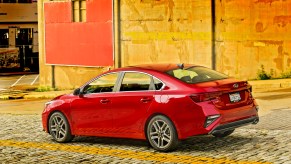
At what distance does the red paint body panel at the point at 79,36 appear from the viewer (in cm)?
3092

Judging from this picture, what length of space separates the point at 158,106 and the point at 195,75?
93cm

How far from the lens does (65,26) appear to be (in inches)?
1308

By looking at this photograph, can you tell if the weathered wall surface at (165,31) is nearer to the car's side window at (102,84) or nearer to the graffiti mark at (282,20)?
the graffiti mark at (282,20)

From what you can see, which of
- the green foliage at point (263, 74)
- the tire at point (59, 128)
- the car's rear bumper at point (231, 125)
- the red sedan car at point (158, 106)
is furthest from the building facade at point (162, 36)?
the car's rear bumper at point (231, 125)

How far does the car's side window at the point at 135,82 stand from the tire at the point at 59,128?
152 cm

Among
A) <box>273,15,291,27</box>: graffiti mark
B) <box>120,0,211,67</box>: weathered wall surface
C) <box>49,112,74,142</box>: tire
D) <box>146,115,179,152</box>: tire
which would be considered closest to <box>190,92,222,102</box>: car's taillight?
<box>146,115,179,152</box>: tire

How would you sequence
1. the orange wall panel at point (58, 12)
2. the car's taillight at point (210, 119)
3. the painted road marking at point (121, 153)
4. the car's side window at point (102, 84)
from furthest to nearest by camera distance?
the orange wall panel at point (58, 12), the car's side window at point (102, 84), the car's taillight at point (210, 119), the painted road marking at point (121, 153)

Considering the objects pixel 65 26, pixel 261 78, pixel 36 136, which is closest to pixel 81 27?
pixel 65 26

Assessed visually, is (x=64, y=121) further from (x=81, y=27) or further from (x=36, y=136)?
(x=81, y=27)

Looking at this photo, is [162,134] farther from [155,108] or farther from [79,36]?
[79,36]

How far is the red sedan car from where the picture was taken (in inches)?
400

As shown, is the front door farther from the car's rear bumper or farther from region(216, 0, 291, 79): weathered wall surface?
region(216, 0, 291, 79): weathered wall surface

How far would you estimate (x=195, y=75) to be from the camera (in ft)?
35.8

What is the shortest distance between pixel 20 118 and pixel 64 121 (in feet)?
16.9
